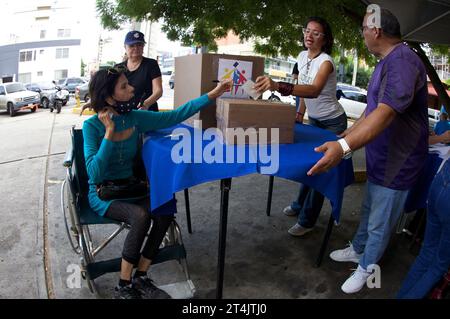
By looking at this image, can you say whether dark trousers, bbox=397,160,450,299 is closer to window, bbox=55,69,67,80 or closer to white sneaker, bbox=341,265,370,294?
white sneaker, bbox=341,265,370,294

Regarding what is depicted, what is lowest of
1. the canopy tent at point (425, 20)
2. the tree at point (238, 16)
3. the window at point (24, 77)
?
the tree at point (238, 16)

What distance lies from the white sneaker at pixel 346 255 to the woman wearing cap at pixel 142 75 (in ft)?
6.63

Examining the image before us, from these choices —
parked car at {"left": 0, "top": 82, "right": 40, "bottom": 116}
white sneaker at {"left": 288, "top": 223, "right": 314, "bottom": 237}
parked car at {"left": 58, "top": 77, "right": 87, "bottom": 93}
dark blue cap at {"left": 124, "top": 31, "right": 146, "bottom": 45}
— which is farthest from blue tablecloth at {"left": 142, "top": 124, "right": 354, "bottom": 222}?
parked car at {"left": 58, "top": 77, "right": 87, "bottom": 93}

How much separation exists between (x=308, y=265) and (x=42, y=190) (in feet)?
11.2

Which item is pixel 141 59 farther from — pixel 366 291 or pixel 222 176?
pixel 366 291

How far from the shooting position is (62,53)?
42.2m

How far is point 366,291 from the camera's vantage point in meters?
2.46

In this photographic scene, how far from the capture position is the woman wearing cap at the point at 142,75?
3322mm

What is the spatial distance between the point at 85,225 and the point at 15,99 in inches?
645

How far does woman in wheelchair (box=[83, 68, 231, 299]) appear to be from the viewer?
2105 mm

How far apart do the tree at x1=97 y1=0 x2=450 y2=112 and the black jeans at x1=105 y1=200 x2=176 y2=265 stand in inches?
105

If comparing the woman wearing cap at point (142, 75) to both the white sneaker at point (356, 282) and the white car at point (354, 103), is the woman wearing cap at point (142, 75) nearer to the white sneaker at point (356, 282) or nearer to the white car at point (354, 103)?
the white sneaker at point (356, 282)

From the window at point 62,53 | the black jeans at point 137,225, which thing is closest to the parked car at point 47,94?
the black jeans at point 137,225
